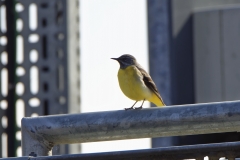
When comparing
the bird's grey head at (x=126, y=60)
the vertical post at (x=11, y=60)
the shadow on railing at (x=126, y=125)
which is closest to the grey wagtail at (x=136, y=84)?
the bird's grey head at (x=126, y=60)

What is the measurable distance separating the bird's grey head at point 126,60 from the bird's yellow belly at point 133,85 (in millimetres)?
252

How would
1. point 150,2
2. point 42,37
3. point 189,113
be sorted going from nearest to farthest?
point 189,113 < point 42,37 < point 150,2

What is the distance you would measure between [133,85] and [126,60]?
76cm

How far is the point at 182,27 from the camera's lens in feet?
53.2

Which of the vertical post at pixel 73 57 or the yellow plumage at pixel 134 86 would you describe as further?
the vertical post at pixel 73 57

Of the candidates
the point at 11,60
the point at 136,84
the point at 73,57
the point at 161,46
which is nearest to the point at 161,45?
the point at 161,46

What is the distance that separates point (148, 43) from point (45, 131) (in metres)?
12.5

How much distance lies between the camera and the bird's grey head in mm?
7941

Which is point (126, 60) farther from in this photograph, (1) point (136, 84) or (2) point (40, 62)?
(2) point (40, 62)

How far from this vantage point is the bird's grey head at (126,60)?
7.94 meters

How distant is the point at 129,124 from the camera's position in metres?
3.33

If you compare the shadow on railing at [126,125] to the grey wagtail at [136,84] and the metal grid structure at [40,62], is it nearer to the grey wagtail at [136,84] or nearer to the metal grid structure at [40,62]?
the grey wagtail at [136,84]

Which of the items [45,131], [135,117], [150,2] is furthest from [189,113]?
[150,2]

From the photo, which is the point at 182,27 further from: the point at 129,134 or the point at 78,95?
the point at 129,134
